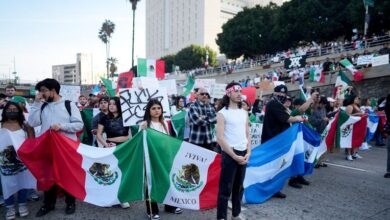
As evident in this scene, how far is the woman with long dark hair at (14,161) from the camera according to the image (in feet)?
15.8

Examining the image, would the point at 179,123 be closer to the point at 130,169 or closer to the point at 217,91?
the point at 217,91

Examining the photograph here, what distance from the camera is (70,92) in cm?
991

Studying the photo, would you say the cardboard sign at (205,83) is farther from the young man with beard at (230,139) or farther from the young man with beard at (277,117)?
the young man with beard at (230,139)

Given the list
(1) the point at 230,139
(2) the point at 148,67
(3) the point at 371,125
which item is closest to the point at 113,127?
(1) the point at 230,139

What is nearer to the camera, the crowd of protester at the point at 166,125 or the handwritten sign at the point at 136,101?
the crowd of protester at the point at 166,125

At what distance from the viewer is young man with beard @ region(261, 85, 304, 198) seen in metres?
5.82

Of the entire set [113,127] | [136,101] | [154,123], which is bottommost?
[113,127]

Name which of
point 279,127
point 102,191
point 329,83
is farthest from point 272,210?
point 329,83

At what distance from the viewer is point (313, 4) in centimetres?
3812

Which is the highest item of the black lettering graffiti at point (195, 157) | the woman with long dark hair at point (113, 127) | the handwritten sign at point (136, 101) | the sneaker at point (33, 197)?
the handwritten sign at point (136, 101)

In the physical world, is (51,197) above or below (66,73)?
below

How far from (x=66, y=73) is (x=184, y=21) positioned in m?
89.7

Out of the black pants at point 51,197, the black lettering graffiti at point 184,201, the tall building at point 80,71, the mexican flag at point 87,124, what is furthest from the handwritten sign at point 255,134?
the tall building at point 80,71

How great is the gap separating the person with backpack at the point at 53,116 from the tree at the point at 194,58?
77677 millimetres
